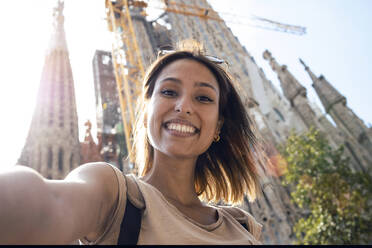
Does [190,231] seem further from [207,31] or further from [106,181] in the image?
[207,31]

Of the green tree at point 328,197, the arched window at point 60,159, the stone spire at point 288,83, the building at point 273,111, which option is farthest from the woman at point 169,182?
the stone spire at point 288,83

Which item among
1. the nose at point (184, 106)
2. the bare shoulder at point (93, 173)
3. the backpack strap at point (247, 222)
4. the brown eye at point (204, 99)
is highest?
the brown eye at point (204, 99)

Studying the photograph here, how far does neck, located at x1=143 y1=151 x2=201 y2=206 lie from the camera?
1.51 meters

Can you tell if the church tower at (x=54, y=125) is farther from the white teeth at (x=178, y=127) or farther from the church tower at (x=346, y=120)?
the white teeth at (x=178, y=127)

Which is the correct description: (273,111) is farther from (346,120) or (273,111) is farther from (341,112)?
(346,120)

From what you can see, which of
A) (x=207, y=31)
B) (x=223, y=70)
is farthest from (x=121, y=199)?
(x=207, y=31)

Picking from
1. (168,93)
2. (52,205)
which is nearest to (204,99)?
(168,93)

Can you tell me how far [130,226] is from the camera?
1003mm

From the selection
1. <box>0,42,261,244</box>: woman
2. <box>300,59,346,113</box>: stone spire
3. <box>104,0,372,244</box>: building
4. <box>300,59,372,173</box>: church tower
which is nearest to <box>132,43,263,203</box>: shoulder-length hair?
<box>0,42,261,244</box>: woman

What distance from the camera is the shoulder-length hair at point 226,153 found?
70.6 inches

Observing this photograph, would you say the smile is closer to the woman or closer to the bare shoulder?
the woman

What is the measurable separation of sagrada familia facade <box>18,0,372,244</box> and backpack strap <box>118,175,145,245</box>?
41.8 feet

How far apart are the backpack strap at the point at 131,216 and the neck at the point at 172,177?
14.5 inches

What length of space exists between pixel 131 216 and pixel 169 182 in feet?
1.64
